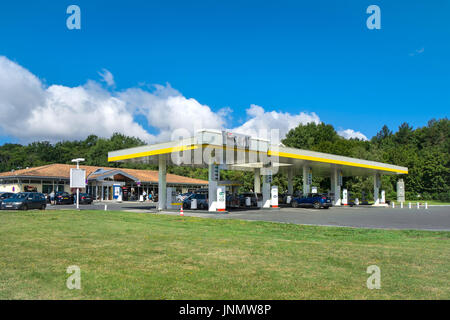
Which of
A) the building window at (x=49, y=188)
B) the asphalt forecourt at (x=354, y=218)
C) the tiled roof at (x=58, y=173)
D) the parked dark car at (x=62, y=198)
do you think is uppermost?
the tiled roof at (x=58, y=173)

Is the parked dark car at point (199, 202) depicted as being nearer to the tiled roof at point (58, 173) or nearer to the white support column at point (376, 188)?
the tiled roof at point (58, 173)

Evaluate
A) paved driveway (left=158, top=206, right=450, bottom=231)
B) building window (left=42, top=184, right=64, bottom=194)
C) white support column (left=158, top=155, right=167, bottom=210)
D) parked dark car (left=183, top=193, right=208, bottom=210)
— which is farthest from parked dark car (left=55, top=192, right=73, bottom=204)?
paved driveway (left=158, top=206, right=450, bottom=231)

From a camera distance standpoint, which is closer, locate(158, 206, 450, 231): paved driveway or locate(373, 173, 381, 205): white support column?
locate(158, 206, 450, 231): paved driveway

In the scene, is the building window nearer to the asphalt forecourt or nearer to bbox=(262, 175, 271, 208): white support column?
the asphalt forecourt

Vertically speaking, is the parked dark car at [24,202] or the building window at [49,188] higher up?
the building window at [49,188]

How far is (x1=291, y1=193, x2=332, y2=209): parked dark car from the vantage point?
118ft

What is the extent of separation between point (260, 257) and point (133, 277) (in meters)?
3.27

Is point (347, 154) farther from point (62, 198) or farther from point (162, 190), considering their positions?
point (62, 198)

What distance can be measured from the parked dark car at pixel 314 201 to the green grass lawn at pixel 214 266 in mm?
23356

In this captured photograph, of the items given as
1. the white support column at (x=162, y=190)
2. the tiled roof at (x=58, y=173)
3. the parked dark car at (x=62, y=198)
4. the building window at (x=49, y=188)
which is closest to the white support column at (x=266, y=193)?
the white support column at (x=162, y=190)

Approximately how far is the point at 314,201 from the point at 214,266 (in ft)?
99.2

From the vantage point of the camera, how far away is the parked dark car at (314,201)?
3600 centimetres

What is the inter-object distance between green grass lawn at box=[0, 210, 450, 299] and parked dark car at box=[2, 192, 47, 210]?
1640 centimetres

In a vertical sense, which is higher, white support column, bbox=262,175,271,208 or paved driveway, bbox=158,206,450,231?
white support column, bbox=262,175,271,208
